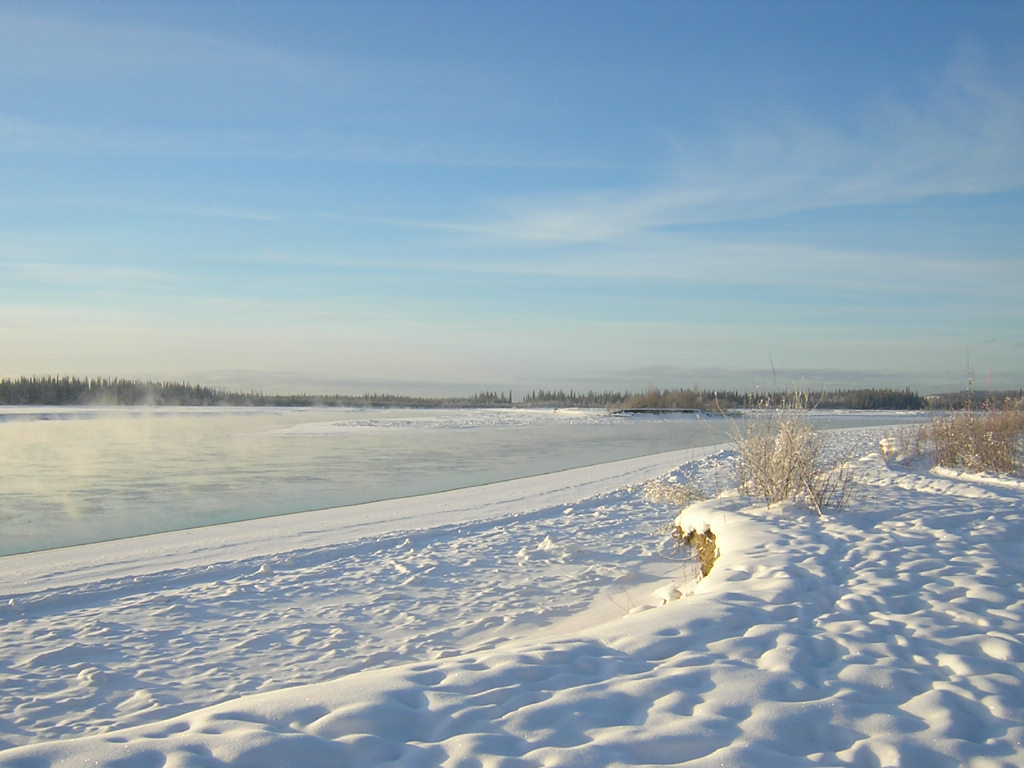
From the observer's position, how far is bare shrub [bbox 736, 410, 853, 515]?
29.1 ft

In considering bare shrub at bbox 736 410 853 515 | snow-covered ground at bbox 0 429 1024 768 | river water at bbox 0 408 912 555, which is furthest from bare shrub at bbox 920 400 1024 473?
bare shrub at bbox 736 410 853 515

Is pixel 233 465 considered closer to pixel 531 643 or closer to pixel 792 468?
pixel 792 468

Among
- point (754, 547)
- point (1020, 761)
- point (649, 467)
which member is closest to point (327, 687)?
point (1020, 761)

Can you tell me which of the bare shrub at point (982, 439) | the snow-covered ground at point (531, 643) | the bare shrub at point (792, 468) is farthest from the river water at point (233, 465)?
the bare shrub at point (982, 439)

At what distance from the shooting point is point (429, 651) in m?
5.48

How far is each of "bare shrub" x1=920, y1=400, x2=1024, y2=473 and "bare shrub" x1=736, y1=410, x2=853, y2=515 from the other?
5332 mm

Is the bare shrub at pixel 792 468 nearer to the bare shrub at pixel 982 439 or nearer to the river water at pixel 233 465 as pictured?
the river water at pixel 233 465

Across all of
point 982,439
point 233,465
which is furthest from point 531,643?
point 233,465

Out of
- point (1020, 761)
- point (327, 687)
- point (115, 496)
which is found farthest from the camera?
point (115, 496)

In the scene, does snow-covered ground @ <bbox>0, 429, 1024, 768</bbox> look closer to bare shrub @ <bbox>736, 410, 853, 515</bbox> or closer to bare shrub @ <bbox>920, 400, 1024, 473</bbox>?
bare shrub @ <bbox>736, 410, 853, 515</bbox>

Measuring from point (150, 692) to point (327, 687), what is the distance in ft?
5.32

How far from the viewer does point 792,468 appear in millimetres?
8930

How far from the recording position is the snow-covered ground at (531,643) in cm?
318

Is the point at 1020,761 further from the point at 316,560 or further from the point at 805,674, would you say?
the point at 316,560
